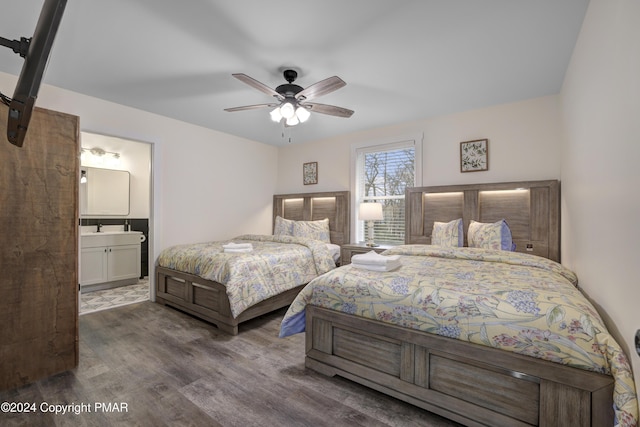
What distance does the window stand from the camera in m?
4.20

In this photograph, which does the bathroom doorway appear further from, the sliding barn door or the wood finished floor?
the sliding barn door

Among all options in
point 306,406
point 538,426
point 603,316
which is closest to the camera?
point 538,426

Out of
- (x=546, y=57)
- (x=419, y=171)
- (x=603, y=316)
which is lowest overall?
(x=603, y=316)

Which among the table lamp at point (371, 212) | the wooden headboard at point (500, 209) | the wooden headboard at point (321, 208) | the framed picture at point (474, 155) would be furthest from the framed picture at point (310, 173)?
the framed picture at point (474, 155)

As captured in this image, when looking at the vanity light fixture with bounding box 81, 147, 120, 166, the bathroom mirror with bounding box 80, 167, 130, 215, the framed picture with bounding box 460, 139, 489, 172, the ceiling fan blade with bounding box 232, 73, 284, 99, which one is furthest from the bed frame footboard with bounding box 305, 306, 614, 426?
the vanity light fixture with bounding box 81, 147, 120, 166

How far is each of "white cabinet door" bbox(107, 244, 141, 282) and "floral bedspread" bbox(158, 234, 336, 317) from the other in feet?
4.37

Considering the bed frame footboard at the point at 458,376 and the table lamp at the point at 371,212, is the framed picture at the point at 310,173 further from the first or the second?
the bed frame footboard at the point at 458,376

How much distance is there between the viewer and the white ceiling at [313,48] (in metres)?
1.89

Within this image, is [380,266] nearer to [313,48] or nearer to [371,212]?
[313,48]

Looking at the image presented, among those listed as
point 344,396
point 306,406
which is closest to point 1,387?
point 306,406

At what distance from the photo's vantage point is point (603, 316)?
1557 mm

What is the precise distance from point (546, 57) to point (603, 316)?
2105 mm

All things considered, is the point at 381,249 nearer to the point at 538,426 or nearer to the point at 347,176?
the point at 347,176

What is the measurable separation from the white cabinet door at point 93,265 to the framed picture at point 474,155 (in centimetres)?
536
